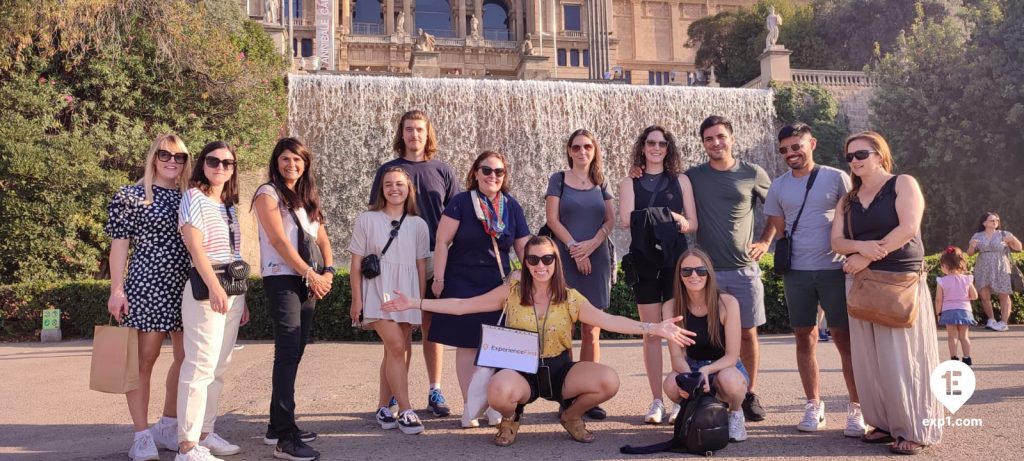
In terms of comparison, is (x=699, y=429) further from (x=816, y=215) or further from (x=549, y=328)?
(x=816, y=215)

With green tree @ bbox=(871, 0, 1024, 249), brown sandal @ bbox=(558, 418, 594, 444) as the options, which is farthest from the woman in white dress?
green tree @ bbox=(871, 0, 1024, 249)

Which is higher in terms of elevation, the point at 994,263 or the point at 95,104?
the point at 95,104

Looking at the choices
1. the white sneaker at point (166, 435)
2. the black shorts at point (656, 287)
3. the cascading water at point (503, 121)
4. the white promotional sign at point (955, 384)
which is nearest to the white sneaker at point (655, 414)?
the black shorts at point (656, 287)

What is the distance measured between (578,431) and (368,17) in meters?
49.8

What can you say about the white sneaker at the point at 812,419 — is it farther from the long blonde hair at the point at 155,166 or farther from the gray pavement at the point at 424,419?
the long blonde hair at the point at 155,166

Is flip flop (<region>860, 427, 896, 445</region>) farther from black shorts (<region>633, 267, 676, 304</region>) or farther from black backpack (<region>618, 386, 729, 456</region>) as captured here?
black shorts (<region>633, 267, 676, 304</region>)

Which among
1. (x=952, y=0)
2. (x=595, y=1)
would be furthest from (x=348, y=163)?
(x=595, y=1)

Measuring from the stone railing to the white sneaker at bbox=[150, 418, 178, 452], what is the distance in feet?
82.3

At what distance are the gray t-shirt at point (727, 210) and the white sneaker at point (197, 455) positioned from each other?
3.13 metres

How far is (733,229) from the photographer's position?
502 cm

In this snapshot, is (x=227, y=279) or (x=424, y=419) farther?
(x=424, y=419)

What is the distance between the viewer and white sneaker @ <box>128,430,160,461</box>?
162 inches

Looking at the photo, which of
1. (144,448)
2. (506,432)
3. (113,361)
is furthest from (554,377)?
(113,361)

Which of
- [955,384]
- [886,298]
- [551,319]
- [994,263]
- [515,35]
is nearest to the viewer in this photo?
[886,298]
